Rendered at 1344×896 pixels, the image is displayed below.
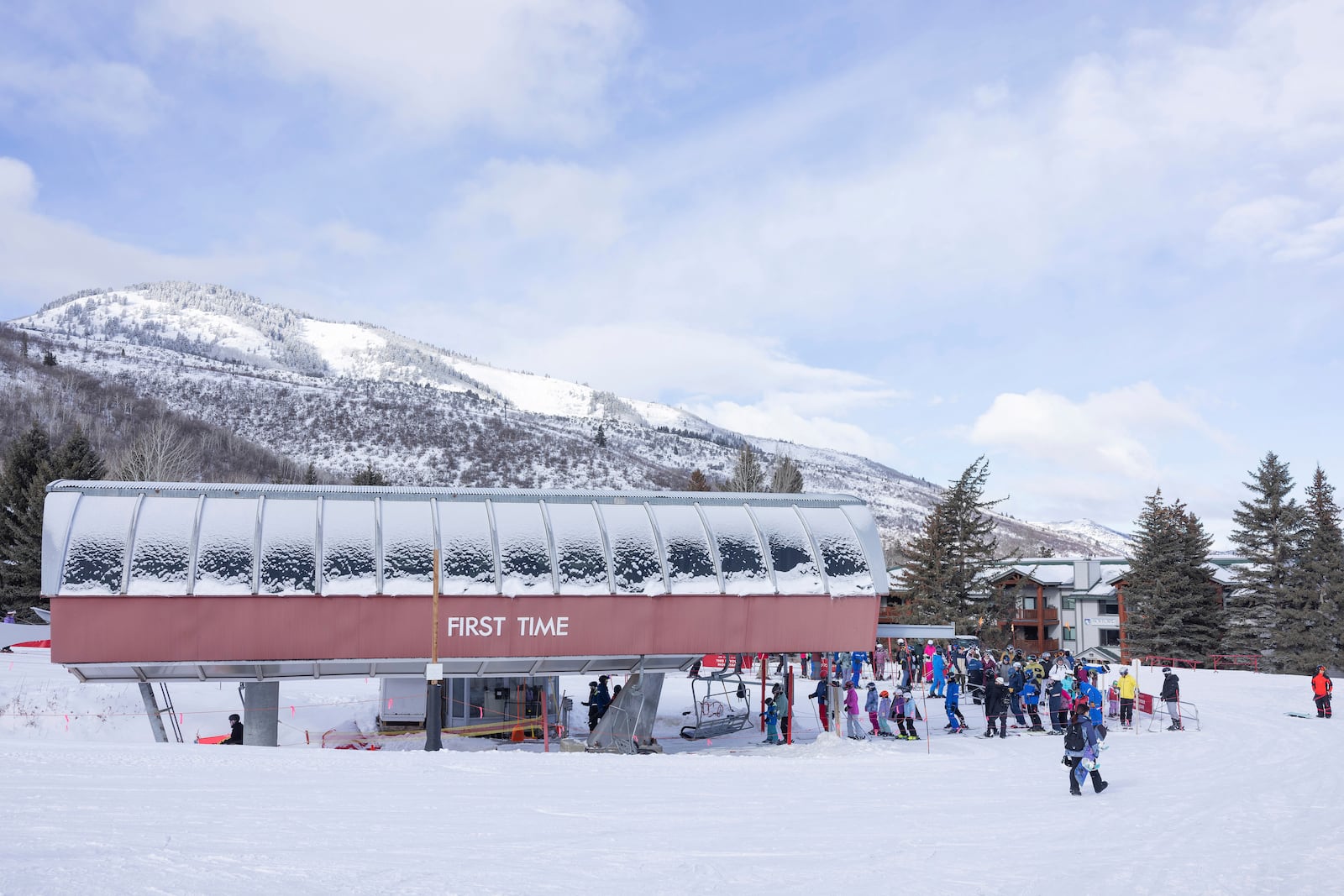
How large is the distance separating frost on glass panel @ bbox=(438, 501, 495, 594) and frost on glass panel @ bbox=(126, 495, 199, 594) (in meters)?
5.14

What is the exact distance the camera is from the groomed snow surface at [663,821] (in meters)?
8.07

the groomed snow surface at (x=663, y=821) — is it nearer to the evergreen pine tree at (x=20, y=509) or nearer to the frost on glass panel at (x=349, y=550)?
the frost on glass panel at (x=349, y=550)

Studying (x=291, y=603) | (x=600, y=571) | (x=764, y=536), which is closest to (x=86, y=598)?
(x=291, y=603)

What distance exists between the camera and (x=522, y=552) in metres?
20.3

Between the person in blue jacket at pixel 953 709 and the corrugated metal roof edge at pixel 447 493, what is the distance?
5038 mm

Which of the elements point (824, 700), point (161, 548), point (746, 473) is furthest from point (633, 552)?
point (746, 473)

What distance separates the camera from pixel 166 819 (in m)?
9.45

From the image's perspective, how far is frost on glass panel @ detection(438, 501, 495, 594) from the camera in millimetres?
19594

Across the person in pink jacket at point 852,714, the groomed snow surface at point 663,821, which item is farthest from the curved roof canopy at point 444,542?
the groomed snow surface at point 663,821

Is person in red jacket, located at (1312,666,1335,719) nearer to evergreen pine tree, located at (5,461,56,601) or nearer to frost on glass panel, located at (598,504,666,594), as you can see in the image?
frost on glass panel, located at (598,504,666,594)

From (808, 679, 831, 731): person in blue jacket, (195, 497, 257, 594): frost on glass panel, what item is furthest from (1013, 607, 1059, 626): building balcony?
(195, 497, 257, 594): frost on glass panel

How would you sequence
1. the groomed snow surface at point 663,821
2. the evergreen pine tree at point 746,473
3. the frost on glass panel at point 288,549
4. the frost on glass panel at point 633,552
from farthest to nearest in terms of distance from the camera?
1. the evergreen pine tree at point 746,473
2. the frost on glass panel at point 633,552
3. the frost on glass panel at point 288,549
4. the groomed snow surface at point 663,821

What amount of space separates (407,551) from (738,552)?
7.55m

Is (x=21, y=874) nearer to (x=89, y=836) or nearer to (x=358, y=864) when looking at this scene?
(x=89, y=836)
